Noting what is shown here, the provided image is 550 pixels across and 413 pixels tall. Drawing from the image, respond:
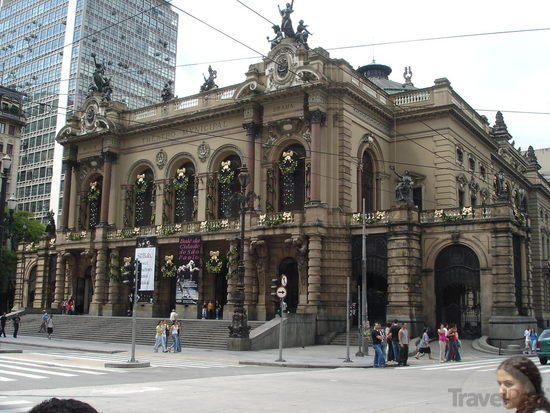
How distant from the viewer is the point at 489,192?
172 feet

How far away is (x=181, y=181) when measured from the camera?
4762 centimetres

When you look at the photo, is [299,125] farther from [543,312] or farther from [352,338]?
[543,312]

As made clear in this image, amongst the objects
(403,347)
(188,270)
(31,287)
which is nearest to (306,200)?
(188,270)

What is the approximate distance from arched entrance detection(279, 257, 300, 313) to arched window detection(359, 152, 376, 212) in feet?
21.2

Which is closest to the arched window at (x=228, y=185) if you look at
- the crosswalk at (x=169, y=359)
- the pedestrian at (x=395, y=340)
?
the crosswalk at (x=169, y=359)

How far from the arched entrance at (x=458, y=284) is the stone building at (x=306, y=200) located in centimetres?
8

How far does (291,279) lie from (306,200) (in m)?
5.36

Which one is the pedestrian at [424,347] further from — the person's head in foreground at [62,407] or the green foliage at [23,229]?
the green foliage at [23,229]

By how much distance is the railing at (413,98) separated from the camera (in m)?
44.2

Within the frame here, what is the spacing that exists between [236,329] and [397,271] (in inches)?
411

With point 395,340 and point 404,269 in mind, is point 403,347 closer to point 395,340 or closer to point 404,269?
point 395,340

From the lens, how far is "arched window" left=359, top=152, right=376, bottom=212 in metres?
42.9

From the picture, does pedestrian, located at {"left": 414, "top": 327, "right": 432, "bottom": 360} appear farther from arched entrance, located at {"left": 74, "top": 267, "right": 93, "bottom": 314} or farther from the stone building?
arched entrance, located at {"left": 74, "top": 267, "right": 93, "bottom": 314}

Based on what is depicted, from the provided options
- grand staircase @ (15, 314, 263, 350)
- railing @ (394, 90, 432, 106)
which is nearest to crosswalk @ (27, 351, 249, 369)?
grand staircase @ (15, 314, 263, 350)
